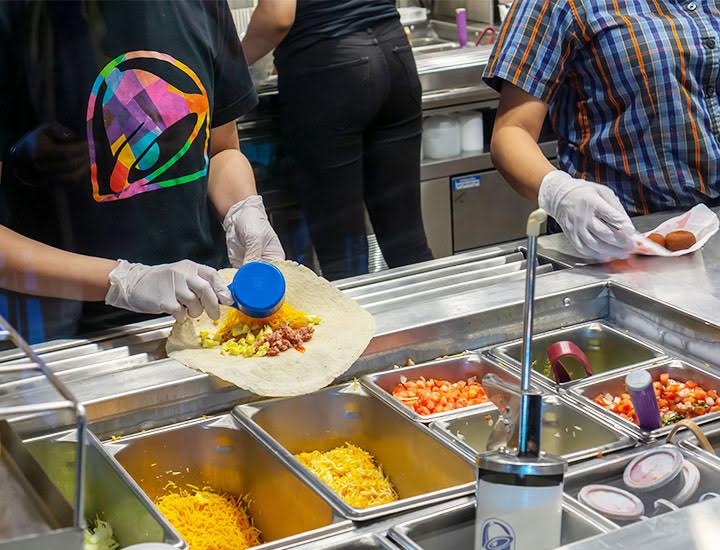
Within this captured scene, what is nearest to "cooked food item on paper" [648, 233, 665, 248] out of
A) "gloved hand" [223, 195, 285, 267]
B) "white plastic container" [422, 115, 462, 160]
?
"gloved hand" [223, 195, 285, 267]

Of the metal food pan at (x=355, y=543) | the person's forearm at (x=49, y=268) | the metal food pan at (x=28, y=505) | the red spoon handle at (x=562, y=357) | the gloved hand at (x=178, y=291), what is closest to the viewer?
the metal food pan at (x=28, y=505)

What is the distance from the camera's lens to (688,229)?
Answer: 1.95m

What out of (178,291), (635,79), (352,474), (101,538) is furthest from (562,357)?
(635,79)

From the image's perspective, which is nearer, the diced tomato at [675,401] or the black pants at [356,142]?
the diced tomato at [675,401]

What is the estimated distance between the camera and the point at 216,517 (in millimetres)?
1350

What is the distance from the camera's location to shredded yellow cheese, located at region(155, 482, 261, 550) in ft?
4.20

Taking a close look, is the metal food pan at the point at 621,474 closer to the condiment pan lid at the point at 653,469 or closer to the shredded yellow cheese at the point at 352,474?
the condiment pan lid at the point at 653,469

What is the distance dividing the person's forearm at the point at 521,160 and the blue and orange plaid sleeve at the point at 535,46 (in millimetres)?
102

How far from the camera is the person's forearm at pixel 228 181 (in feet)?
7.02

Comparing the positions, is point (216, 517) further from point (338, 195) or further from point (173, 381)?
point (338, 195)

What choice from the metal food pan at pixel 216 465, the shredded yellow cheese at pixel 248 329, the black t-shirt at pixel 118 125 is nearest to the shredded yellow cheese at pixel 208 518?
the metal food pan at pixel 216 465

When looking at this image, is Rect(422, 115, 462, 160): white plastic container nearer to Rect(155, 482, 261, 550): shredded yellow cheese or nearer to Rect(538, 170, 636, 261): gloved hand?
Rect(538, 170, 636, 261): gloved hand

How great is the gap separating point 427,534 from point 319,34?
240 centimetres

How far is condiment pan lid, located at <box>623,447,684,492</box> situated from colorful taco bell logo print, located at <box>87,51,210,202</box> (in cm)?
113
